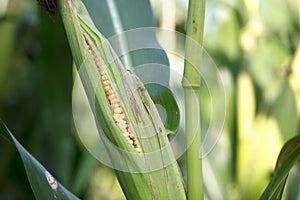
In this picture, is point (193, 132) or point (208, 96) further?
point (208, 96)

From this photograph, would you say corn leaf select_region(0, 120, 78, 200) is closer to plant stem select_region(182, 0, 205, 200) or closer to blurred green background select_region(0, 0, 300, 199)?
plant stem select_region(182, 0, 205, 200)

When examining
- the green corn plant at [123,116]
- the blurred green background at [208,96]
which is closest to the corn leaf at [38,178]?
the green corn plant at [123,116]

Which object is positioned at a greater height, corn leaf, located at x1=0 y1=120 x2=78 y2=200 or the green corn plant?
the green corn plant

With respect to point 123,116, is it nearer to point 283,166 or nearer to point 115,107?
point 115,107

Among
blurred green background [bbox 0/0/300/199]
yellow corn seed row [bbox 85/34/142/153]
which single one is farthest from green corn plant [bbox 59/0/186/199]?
blurred green background [bbox 0/0/300/199]

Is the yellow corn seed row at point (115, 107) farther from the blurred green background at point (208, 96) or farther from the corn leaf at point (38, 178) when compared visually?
the blurred green background at point (208, 96)

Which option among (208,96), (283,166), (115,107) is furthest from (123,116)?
(208,96)
